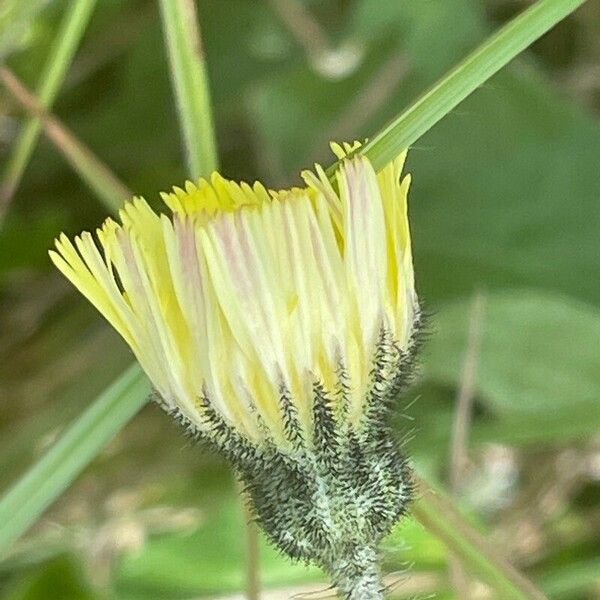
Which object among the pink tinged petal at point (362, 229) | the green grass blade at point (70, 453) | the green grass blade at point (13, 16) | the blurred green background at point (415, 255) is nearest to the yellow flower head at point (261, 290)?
the pink tinged petal at point (362, 229)

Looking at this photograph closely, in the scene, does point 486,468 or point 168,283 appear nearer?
point 168,283

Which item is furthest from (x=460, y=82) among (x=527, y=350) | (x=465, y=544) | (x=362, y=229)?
(x=527, y=350)

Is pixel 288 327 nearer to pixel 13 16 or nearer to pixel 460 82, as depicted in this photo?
pixel 460 82

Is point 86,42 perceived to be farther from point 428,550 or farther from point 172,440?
point 428,550

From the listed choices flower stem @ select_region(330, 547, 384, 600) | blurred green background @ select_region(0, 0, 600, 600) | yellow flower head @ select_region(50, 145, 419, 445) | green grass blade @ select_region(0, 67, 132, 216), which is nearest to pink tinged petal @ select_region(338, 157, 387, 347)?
yellow flower head @ select_region(50, 145, 419, 445)

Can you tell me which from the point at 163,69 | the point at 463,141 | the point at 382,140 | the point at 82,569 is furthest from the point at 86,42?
the point at 382,140

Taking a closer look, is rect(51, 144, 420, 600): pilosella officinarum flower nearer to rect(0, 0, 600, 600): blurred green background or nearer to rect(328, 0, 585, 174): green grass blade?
rect(328, 0, 585, 174): green grass blade
